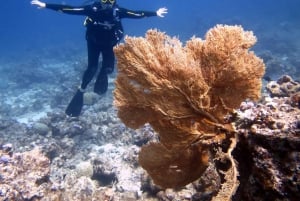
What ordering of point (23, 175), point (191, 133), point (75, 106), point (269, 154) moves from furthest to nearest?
point (75, 106), point (23, 175), point (191, 133), point (269, 154)

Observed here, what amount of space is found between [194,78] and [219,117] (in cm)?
64

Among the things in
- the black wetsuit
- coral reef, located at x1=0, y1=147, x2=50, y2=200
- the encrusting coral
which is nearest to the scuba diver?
the black wetsuit

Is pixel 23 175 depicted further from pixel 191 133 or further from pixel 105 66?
pixel 105 66

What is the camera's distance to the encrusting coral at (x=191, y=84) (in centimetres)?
346

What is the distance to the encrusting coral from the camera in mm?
3461

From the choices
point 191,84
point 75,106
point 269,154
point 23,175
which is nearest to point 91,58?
point 75,106

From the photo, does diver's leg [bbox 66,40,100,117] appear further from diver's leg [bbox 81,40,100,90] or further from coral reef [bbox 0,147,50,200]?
coral reef [bbox 0,147,50,200]

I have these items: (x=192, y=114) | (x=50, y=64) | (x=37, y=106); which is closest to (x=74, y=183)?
(x=192, y=114)

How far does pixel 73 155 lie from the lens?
9.91 m

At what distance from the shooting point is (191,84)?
350cm

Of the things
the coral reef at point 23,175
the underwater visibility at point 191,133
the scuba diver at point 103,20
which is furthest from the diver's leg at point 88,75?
the coral reef at point 23,175

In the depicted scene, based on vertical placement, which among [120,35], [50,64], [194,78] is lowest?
[194,78]

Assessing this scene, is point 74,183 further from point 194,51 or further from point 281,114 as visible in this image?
point 281,114

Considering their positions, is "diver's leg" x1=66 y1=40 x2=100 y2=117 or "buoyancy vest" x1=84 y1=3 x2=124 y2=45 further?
"diver's leg" x1=66 y1=40 x2=100 y2=117
